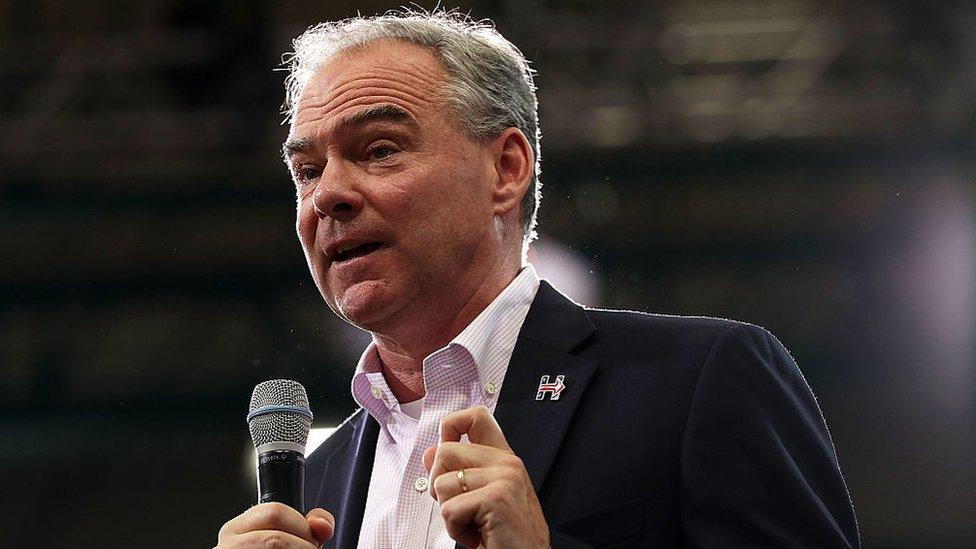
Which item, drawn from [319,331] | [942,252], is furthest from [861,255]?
[319,331]

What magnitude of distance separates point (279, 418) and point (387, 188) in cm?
46

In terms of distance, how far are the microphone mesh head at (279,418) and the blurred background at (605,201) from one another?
2806 millimetres

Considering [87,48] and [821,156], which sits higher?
[87,48]

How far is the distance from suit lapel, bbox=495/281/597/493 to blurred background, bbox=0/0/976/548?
2498 millimetres

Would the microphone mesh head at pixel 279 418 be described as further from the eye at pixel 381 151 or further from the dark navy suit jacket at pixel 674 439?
the eye at pixel 381 151

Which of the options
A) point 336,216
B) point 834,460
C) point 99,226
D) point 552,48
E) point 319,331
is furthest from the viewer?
point 99,226

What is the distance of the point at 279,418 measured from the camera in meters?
1.58

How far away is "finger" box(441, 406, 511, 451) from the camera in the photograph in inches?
57.2

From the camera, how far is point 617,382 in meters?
1.78

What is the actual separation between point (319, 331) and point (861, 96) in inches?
86.5

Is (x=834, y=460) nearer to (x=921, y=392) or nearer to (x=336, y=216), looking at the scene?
(x=336, y=216)

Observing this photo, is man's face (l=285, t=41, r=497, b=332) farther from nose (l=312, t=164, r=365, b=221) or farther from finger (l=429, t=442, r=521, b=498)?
finger (l=429, t=442, r=521, b=498)

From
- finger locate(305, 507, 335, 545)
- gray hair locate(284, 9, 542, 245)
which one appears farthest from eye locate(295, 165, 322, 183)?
finger locate(305, 507, 335, 545)

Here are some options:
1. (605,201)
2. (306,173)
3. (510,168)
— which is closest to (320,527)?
(306,173)
